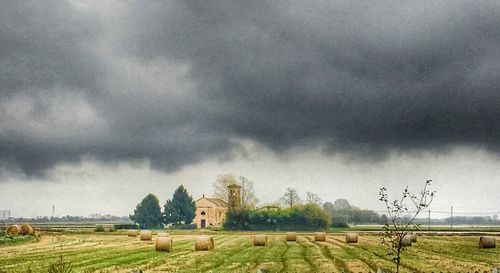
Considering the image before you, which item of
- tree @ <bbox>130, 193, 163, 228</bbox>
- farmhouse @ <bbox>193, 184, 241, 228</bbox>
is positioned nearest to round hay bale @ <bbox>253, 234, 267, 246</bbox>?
farmhouse @ <bbox>193, 184, 241, 228</bbox>

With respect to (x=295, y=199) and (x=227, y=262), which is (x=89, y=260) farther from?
(x=295, y=199)

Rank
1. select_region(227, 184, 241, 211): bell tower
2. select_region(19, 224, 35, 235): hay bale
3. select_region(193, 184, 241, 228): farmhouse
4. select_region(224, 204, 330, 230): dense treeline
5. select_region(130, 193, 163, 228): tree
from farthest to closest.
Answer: select_region(130, 193, 163, 228): tree < select_region(193, 184, 241, 228): farmhouse < select_region(227, 184, 241, 211): bell tower < select_region(224, 204, 330, 230): dense treeline < select_region(19, 224, 35, 235): hay bale

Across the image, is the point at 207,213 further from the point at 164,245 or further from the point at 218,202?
the point at 164,245

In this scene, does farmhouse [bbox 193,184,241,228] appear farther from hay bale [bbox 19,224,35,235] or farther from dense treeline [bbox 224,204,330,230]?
hay bale [bbox 19,224,35,235]

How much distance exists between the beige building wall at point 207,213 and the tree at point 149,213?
10468 mm

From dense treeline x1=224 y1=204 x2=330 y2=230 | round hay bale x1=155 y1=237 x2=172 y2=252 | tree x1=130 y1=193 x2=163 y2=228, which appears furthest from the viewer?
tree x1=130 y1=193 x2=163 y2=228

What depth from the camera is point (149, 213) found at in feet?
481

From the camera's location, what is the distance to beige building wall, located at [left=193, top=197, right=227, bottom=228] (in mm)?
143500

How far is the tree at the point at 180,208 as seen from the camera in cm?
14450

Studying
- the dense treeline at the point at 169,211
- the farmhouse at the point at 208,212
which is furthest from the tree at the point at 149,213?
the farmhouse at the point at 208,212

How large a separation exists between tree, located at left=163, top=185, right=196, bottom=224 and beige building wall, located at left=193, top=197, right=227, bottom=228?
170 cm

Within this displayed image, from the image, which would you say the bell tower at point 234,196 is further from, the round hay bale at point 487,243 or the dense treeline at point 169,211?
the round hay bale at point 487,243

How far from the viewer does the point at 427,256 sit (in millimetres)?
36844

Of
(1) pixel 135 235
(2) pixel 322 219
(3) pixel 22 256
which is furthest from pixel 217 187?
(3) pixel 22 256
